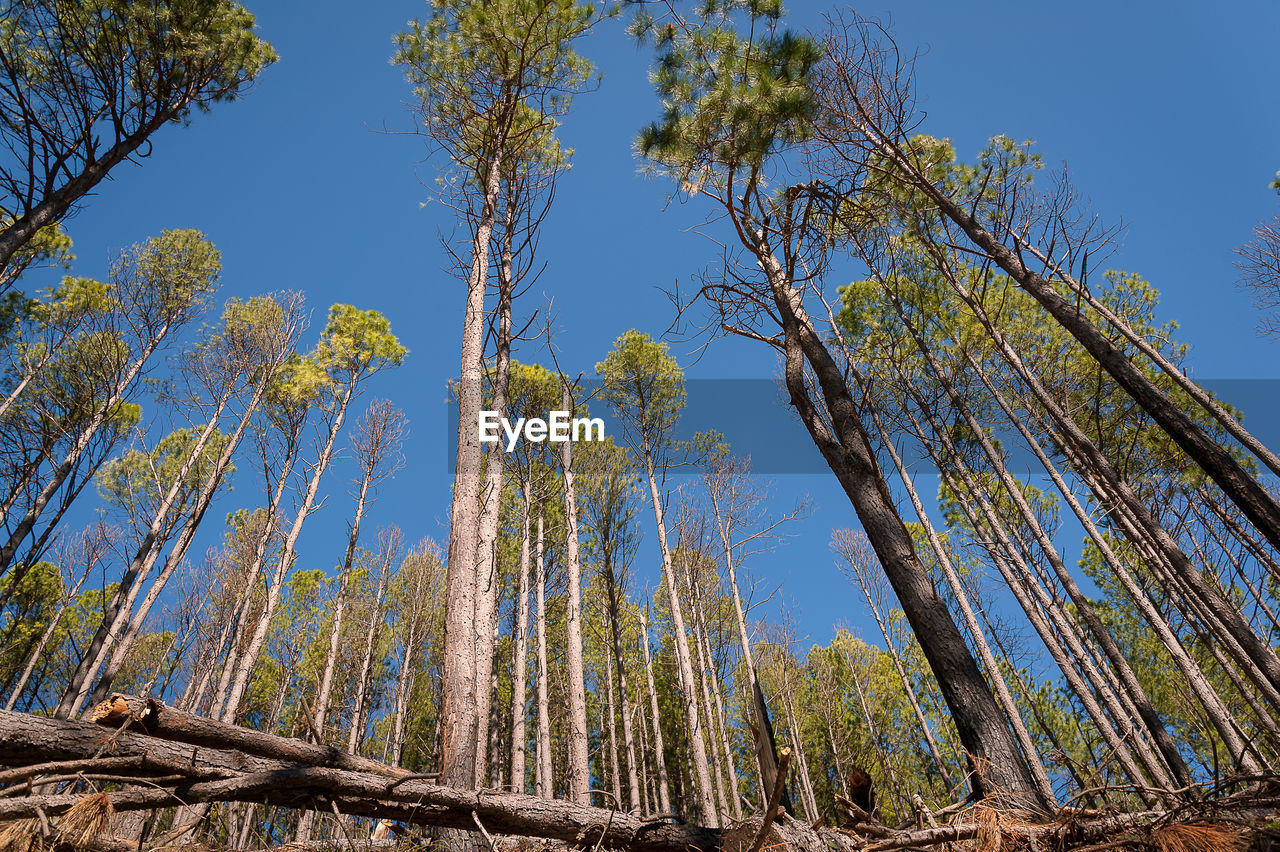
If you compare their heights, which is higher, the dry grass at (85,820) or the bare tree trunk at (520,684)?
the bare tree trunk at (520,684)

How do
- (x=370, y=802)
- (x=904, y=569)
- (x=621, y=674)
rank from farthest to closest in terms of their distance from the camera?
(x=621, y=674) → (x=904, y=569) → (x=370, y=802)

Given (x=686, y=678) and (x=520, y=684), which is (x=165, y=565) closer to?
(x=520, y=684)

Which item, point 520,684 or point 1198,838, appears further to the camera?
point 520,684

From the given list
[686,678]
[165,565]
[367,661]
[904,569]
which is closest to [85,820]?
[904,569]

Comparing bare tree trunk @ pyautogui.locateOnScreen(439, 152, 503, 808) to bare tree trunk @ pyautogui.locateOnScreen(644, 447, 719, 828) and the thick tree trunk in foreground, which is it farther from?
bare tree trunk @ pyautogui.locateOnScreen(644, 447, 719, 828)

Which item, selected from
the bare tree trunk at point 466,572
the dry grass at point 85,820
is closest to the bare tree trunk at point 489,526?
the bare tree trunk at point 466,572

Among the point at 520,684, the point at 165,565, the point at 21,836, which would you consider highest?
the point at 165,565

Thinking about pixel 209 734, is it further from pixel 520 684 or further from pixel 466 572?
pixel 520 684

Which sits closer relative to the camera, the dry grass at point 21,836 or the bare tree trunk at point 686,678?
the dry grass at point 21,836

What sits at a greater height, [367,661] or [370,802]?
[367,661]

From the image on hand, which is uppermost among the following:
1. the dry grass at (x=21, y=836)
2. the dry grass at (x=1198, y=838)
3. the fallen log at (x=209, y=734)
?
the fallen log at (x=209, y=734)

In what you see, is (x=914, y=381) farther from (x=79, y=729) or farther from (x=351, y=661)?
(x=351, y=661)

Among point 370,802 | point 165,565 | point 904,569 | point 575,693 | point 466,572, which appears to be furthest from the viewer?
point 165,565

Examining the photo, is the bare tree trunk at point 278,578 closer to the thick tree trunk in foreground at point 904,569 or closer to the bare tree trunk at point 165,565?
the bare tree trunk at point 165,565
